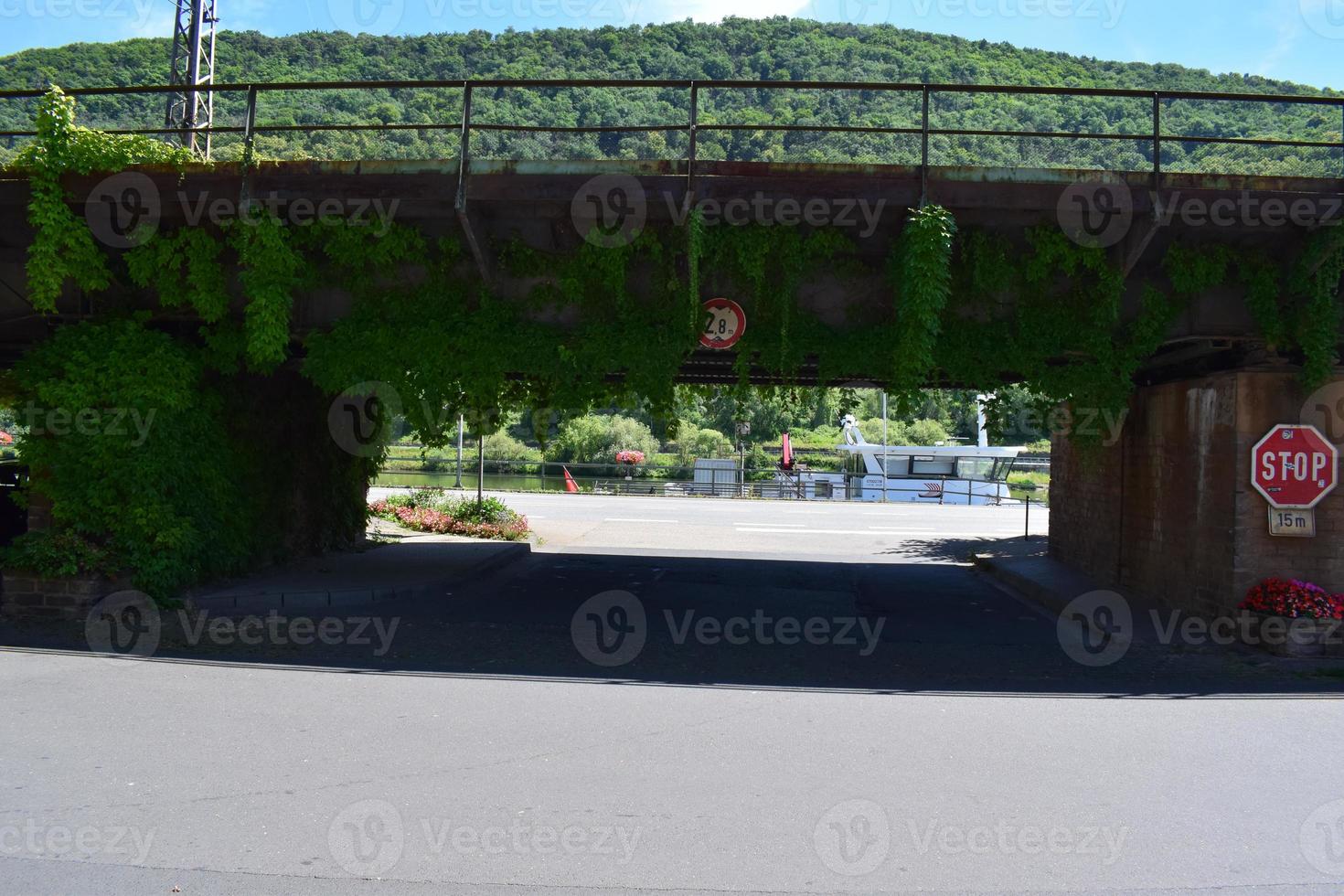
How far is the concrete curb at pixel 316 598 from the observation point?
1084cm

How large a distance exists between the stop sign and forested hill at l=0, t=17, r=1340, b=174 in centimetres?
398

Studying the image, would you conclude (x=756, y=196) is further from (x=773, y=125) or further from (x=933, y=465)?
(x=933, y=465)

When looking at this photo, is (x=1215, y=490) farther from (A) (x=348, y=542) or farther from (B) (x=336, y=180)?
(A) (x=348, y=542)

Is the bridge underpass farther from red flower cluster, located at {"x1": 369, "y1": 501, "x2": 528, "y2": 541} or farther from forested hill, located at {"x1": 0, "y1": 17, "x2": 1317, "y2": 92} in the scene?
forested hill, located at {"x1": 0, "y1": 17, "x2": 1317, "y2": 92}

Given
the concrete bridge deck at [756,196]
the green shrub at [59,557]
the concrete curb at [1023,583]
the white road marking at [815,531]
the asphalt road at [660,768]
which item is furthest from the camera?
the white road marking at [815,531]

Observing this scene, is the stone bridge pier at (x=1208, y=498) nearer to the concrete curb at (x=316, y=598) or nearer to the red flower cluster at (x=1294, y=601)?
the red flower cluster at (x=1294, y=601)

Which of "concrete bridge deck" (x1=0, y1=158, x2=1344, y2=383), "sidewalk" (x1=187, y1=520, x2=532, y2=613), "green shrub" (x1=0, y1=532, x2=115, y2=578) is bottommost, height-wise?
"sidewalk" (x1=187, y1=520, x2=532, y2=613)

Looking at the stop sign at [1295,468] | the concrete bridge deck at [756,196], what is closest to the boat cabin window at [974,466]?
the concrete bridge deck at [756,196]

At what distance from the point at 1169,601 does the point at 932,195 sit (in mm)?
5727

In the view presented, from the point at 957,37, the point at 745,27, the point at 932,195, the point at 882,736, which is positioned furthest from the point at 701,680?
the point at 745,27

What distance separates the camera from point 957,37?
151ft

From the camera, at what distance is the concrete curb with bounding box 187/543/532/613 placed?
35.6 feet

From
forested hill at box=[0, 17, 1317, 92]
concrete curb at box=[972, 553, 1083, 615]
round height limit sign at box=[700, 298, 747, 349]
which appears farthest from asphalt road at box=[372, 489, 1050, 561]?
forested hill at box=[0, 17, 1317, 92]

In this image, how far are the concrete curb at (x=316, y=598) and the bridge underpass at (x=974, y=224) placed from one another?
3.05 meters
